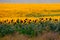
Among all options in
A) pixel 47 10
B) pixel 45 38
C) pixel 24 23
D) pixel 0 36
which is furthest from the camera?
pixel 47 10

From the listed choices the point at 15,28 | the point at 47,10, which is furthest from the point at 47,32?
the point at 47,10

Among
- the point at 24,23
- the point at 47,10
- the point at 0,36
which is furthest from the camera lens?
the point at 47,10

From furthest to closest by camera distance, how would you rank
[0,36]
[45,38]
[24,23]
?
[24,23]
[0,36]
[45,38]

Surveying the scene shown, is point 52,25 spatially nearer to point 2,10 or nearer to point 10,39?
point 10,39

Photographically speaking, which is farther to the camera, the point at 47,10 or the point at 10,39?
the point at 47,10

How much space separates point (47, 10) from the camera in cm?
1800

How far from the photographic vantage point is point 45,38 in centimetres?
924

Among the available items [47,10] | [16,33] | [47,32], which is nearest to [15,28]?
[16,33]

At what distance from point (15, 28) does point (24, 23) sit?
52 cm

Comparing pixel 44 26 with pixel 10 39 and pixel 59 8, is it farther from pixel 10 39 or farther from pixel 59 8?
pixel 59 8

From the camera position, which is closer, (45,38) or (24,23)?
(45,38)

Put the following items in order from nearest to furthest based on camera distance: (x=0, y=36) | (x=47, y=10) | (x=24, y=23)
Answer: (x=0, y=36)
(x=24, y=23)
(x=47, y=10)

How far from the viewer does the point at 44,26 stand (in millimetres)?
10227

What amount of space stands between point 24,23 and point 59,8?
313 inches
